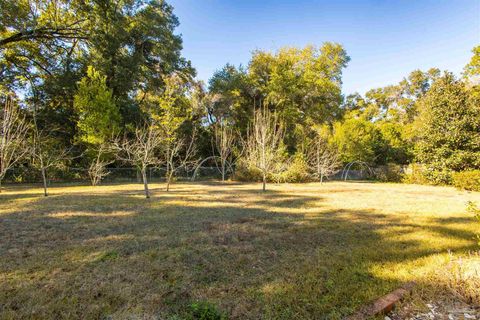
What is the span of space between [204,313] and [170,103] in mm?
15884

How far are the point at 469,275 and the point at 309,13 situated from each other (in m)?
10.3

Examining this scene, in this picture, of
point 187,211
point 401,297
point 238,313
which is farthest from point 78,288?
point 187,211

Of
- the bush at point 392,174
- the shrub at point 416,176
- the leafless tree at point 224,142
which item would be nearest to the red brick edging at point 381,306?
the leafless tree at point 224,142

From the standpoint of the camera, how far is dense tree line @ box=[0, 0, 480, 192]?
1316 cm

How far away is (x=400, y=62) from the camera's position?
44.7 ft

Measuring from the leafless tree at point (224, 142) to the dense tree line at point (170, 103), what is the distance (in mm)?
160

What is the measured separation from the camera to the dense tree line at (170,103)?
1316cm

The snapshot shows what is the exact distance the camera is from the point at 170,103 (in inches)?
642

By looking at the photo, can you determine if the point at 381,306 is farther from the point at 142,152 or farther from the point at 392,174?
the point at 392,174

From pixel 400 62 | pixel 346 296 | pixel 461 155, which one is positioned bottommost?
pixel 346 296

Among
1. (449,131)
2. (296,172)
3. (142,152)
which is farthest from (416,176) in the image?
(142,152)

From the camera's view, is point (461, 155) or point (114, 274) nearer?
point (114, 274)

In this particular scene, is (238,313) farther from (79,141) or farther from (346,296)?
(79,141)

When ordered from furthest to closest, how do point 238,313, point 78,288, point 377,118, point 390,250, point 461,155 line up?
point 377,118 → point 461,155 → point 390,250 → point 78,288 → point 238,313
